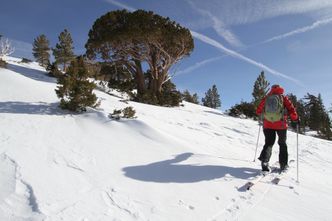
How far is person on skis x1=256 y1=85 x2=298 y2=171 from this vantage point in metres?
6.16

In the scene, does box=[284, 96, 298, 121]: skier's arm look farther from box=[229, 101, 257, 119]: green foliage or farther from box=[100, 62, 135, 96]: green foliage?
box=[100, 62, 135, 96]: green foliage

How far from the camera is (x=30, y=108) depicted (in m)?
7.89

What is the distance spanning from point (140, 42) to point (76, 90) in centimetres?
1498

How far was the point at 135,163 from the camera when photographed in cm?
531

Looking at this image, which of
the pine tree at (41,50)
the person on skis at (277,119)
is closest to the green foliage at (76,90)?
the person on skis at (277,119)

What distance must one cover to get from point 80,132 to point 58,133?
51cm

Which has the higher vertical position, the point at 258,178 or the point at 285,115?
the point at 285,115

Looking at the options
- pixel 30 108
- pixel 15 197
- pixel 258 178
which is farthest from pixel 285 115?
pixel 30 108

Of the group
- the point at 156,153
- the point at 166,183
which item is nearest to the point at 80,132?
the point at 156,153

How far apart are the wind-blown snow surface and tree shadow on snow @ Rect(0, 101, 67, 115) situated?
0.03 metres

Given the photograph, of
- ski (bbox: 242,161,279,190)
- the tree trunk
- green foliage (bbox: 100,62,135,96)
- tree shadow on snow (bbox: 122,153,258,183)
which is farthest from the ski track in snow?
the tree trunk

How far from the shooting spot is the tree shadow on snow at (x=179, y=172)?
482 centimetres

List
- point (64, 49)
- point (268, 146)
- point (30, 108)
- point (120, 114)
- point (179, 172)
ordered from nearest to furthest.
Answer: point (179, 172)
point (268, 146)
point (30, 108)
point (120, 114)
point (64, 49)

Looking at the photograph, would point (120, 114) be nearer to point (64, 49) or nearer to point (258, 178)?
point (258, 178)
